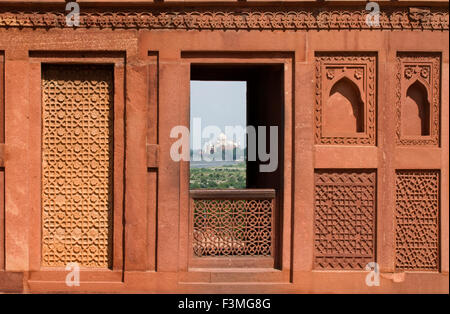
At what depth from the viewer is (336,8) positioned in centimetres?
447

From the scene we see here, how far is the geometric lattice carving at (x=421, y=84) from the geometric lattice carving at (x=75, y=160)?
10.2ft

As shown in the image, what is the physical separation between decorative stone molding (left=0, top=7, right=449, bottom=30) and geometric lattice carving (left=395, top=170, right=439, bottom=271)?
1.63 m

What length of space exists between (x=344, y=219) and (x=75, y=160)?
2992mm

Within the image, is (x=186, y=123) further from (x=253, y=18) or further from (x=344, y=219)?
(x=344, y=219)

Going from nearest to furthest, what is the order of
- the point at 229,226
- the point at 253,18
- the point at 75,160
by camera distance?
the point at 253,18, the point at 75,160, the point at 229,226

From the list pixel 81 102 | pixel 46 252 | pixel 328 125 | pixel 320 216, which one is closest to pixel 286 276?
pixel 320 216

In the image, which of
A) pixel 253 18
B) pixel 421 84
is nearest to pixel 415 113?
pixel 421 84

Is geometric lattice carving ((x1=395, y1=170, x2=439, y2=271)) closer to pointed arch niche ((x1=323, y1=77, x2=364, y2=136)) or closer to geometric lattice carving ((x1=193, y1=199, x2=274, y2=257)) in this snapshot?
pointed arch niche ((x1=323, y1=77, x2=364, y2=136))

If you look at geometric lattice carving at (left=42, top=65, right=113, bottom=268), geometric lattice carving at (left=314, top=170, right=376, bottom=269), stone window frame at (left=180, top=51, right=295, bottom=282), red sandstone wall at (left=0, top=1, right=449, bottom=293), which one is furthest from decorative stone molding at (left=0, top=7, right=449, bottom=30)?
geometric lattice carving at (left=314, top=170, right=376, bottom=269)

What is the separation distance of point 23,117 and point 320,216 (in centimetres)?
333

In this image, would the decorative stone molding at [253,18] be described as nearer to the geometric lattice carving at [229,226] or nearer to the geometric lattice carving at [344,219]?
the geometric lattice carving at [344,219]

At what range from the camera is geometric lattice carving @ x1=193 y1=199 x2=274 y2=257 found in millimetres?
Answer: 4660

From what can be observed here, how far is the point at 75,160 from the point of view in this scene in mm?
4562

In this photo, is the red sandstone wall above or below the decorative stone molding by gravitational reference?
below
